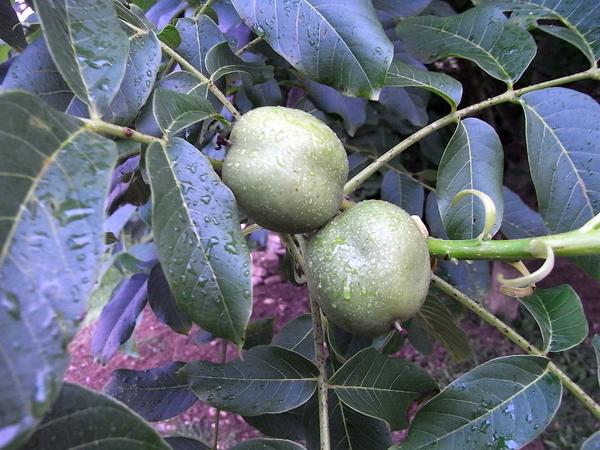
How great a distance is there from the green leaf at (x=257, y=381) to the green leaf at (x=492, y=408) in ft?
0.65

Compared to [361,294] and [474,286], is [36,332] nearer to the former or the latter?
[361,294]

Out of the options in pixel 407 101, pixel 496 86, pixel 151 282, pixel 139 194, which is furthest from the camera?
pixel 496 86

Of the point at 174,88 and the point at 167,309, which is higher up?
the point at 174,88

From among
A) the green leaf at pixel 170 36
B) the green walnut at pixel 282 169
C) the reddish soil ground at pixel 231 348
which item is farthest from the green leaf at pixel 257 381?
the reddish soil ground at pixel 231 348

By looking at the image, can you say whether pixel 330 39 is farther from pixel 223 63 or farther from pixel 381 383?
pixel 381 383

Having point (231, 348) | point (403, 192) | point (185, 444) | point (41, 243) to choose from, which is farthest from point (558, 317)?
point (231, 348)

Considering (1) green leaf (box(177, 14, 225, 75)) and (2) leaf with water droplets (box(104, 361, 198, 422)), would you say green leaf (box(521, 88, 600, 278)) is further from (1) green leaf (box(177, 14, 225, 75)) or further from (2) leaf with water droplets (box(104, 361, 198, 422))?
(2) leaf with water droplets (box(104, 361, 198, 422))

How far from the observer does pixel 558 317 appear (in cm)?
93

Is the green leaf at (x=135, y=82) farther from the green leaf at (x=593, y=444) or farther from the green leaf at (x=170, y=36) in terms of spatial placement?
the green leaf at (x=593, y=444)

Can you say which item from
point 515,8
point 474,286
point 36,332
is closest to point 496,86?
point 474,286

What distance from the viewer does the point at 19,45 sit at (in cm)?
96

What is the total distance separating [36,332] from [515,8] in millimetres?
1036

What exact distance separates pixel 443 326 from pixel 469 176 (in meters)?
0.43

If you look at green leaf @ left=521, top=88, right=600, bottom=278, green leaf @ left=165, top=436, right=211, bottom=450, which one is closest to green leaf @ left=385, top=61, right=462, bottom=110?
green leaf @ left=521, top=88, right=600, bottom=278
